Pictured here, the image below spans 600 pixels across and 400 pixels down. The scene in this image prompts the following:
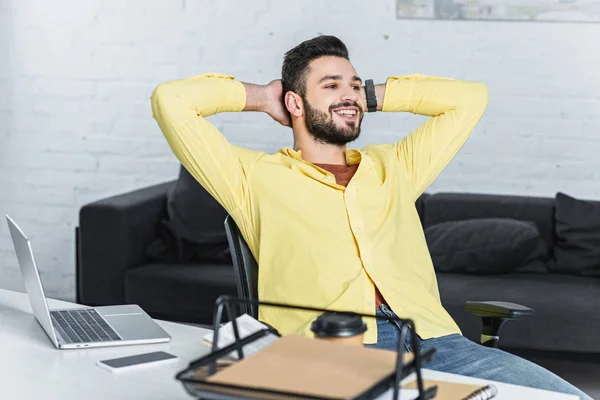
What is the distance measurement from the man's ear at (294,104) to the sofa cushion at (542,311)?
125 cm

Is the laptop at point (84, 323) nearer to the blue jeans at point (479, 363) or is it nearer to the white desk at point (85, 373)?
the white desk at point (85, 373)

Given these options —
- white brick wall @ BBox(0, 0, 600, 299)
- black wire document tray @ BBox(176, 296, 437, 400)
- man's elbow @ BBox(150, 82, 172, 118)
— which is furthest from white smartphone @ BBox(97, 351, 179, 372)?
white brick wall @ BBox(0, 0, 600, 299)

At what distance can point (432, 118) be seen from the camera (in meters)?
2.67

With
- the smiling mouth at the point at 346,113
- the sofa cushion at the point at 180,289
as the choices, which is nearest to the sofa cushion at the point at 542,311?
the sofa cushion at the point at 180,289

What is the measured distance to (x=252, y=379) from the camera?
1212mm

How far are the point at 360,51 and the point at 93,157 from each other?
4.86 feet

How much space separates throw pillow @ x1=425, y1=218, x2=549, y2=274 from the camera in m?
3.81

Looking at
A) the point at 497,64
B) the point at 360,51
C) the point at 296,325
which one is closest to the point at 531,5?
the point at 497,64

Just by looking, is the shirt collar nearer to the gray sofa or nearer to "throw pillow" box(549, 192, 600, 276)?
the gray sofa

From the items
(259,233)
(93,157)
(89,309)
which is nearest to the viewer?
(89,309)

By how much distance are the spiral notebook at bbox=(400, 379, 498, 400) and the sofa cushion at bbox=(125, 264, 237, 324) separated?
2398mm

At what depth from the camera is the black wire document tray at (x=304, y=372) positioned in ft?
3.86

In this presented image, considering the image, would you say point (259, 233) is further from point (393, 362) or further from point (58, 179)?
point (58, 179)

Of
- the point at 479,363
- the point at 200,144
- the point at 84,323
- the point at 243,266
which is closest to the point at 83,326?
the point at 84,323
